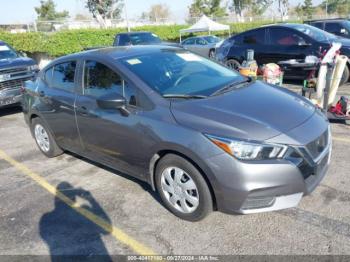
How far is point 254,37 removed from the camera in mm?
9773

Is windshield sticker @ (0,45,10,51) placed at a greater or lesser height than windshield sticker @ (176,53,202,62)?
greater

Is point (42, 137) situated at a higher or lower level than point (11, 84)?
lower

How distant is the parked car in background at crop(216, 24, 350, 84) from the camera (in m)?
8.55

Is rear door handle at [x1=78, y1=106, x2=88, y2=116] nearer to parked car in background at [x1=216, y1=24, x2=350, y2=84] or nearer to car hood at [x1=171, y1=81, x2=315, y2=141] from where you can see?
car hood at [x1=171, y1=81, x2=315, y2=141]

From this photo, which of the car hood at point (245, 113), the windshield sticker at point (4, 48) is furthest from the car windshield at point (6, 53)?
the car hood at point (245, 113)

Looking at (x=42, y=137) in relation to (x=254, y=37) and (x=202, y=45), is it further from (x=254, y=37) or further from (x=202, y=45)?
(x=202, y=45)

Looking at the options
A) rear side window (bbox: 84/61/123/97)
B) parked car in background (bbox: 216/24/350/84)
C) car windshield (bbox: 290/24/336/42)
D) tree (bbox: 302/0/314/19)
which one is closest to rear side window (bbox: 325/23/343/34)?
parked car in background (bbox: 216/24/350/84)

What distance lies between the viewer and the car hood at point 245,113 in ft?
10.0

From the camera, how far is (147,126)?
3.49m

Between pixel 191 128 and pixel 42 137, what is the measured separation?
3207 millimetres

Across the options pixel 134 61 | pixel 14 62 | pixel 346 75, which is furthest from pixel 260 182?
pixel 14 62

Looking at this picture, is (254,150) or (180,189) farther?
(180,189)

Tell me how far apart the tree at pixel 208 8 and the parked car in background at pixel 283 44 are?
4151cm

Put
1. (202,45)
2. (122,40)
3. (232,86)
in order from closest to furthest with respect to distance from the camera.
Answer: (232,86) < (122,40) < (202,45)
